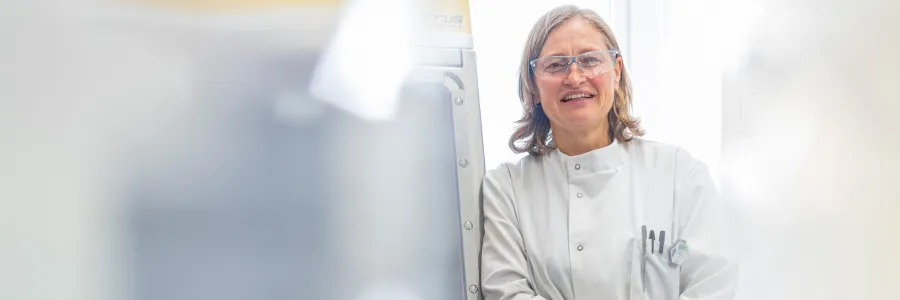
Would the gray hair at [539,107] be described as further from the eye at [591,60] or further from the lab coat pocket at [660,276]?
the lab coat pocket at [660,276]

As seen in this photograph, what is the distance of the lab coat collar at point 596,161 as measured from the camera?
132cm

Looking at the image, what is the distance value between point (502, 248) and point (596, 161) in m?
0.24

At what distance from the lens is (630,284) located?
48.9 inches

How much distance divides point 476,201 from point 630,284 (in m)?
0.32

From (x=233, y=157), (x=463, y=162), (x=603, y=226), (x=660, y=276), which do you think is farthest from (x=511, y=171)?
(x=233, y=157)

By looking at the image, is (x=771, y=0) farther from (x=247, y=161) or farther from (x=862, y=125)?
(x=247, y=161)

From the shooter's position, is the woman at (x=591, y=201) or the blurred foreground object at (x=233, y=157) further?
the woman at (x=591, y=201)

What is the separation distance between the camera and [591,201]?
4.29 feet

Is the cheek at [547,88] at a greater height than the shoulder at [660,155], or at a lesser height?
greater

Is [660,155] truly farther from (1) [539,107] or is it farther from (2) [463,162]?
(2) [463,162]

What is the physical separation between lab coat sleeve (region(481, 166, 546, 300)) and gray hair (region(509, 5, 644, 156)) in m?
0.09

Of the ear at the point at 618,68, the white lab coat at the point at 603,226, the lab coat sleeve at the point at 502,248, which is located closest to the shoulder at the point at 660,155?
the white lab coat at the point at 603,226

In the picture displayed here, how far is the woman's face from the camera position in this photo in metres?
1.28

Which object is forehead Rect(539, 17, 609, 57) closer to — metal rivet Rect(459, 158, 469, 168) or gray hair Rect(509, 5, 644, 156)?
gray hair Rect(509, 5, 644, 156)
